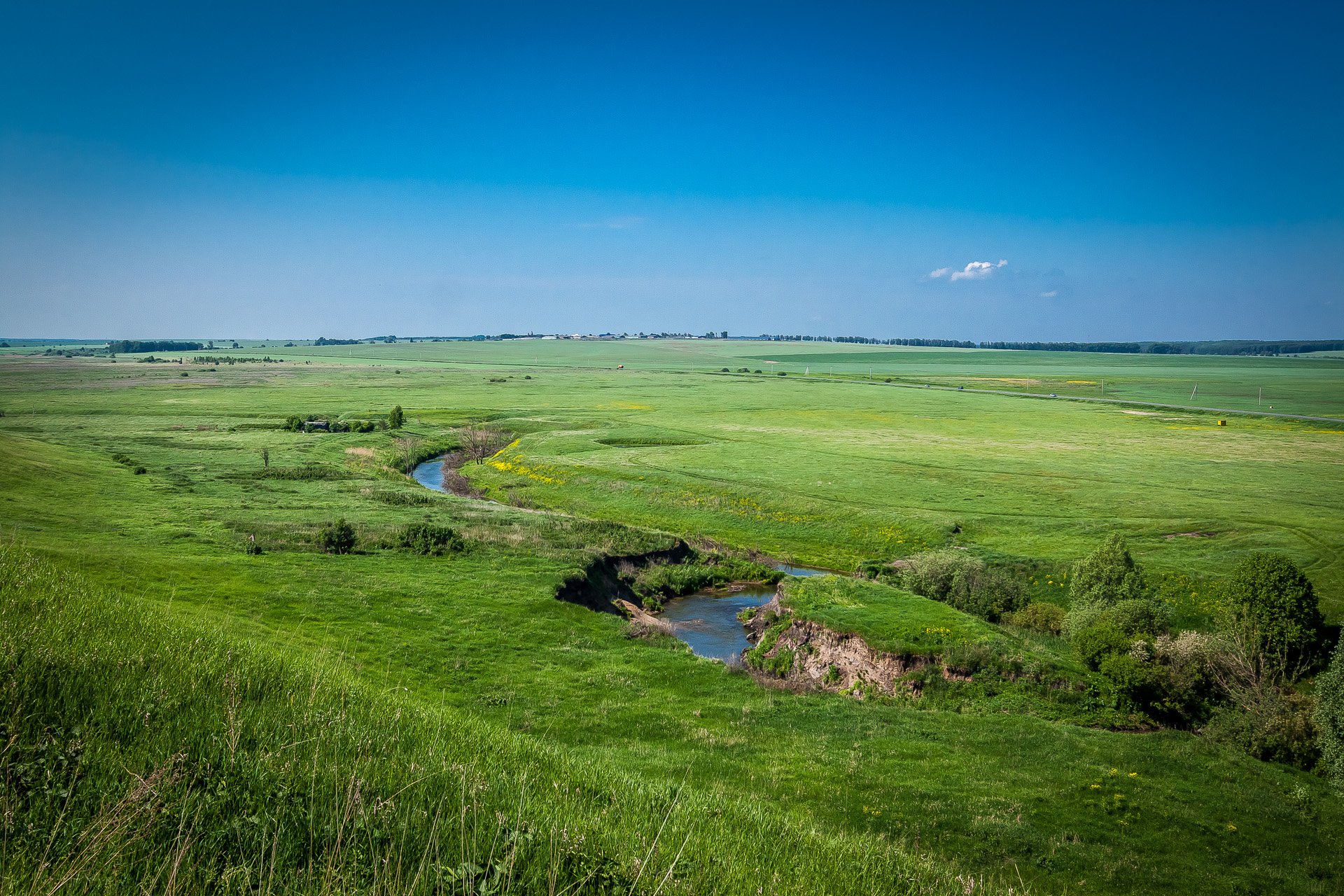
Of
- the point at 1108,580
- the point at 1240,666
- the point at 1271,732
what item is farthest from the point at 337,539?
the point at 1240,666

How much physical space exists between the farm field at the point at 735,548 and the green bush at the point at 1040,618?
3.88 m

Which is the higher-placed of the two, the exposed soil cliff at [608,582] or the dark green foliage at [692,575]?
the exposed soil cliff at [608,582]

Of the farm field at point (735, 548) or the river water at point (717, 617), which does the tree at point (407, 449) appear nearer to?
the farm field at point (735, 548)

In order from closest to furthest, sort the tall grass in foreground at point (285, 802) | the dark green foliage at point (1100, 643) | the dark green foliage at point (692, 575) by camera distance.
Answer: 1. the tall grass in foreground at point (285, 802)
2. the dark green foliage at point (1100, 643)
3. the dark green foliage at point (692, 575)

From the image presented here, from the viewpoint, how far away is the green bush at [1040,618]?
122 ft

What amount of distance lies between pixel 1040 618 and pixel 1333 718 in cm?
1446

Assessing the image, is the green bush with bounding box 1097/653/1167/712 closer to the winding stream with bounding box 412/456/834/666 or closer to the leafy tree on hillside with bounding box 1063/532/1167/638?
the leafy tree on hillside with bounding box 1063/532/1167/638

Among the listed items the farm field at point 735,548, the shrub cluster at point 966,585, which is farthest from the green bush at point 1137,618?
the shrub cluster at point 966,585

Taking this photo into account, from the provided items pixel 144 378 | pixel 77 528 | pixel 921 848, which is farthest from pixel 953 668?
pixel 144 378

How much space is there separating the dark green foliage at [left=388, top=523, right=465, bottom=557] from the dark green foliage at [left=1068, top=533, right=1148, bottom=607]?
35.3m

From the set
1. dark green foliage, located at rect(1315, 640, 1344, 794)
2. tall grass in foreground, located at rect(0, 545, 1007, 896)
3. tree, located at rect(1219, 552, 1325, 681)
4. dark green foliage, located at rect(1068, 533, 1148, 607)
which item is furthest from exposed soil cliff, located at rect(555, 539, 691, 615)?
tree, located at rect(1219, 552, 1325, 681)

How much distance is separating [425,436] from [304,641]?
74504 mm

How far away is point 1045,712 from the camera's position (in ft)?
90.2

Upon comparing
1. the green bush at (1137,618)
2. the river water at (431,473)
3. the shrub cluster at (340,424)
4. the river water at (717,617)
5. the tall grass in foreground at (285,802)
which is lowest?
the river water at (717,617)
